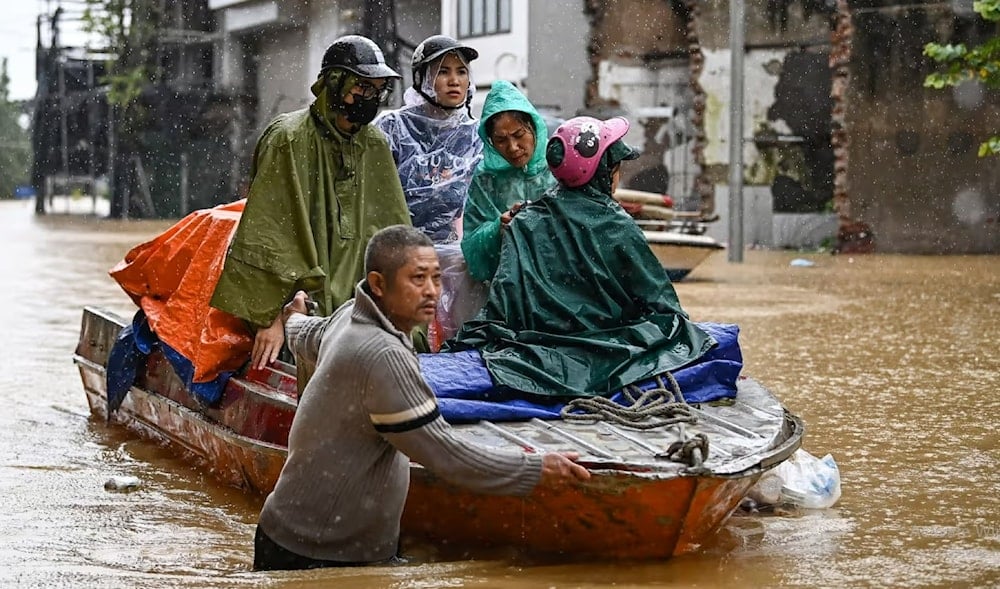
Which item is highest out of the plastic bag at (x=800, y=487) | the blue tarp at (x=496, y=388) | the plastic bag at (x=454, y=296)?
the plastic bag at (x=454, y=296)

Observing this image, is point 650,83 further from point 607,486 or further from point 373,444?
point 373,444

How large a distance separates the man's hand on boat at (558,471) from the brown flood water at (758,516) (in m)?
0.37

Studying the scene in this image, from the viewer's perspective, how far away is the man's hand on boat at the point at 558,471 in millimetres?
4305

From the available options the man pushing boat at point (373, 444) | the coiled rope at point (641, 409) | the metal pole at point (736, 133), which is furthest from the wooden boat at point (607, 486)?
the metal pole at point (736, 133)

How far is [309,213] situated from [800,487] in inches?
92.6

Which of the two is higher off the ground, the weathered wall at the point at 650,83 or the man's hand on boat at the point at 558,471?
the weathered wall at the point at 650,83

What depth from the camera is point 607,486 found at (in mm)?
4516

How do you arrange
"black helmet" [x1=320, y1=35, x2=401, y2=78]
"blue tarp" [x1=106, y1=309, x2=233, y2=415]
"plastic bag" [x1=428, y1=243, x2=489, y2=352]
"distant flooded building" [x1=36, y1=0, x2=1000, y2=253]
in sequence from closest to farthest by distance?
1. "black helmet" [x1=320, y1=35, x2=401, y2=78]
2. "plastic bag" [x1=428, y1=243, x2=489, y2=352]
3. "blue tarp" [x1=106, y1=309, x2=233, y2=415]
4. "distant flooded building" [x1=36, y1=0, x2=1000, y2=253]

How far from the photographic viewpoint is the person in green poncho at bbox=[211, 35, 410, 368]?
235 inches

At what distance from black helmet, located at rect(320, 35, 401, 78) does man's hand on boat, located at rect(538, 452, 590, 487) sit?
2.22m

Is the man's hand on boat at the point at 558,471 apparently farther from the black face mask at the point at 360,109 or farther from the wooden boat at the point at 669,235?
the wooden boat at the point at 669,235

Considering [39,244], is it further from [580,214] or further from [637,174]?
[580,214]

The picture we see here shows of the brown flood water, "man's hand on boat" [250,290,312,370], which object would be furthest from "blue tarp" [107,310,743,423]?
the brown flood water

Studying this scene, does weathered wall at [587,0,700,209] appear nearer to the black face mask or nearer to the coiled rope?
the black face mask
